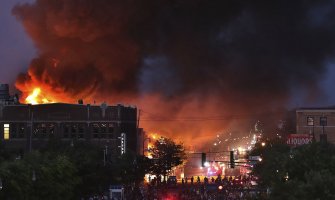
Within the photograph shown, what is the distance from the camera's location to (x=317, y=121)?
7581cm

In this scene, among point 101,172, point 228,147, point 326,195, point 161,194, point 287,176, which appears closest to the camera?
point 326,195

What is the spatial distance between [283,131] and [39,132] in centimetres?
4054

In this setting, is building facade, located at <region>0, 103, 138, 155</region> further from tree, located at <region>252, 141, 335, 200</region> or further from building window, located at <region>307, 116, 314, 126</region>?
tree, located at <region>252, 141, 335, 200</region>

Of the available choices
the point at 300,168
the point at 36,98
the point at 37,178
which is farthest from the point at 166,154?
the point at 300,168

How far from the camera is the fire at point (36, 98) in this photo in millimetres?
84062

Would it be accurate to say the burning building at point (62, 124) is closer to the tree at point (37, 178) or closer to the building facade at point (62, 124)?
the building facade at point (62, 124)

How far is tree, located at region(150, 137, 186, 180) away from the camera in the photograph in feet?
298

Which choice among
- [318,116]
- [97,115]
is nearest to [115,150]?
[97,115]

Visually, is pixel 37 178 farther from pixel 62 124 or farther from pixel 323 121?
pixel 323 121

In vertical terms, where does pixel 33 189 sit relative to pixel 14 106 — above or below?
below

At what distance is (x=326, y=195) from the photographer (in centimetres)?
2494

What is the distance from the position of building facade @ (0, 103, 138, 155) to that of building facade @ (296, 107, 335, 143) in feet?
63.7

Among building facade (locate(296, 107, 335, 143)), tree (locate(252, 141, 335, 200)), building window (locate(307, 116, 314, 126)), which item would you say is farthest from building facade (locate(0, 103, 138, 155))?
tree (locate(252, 141, 335, 200))

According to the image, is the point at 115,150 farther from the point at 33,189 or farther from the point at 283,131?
the point at 33,189
